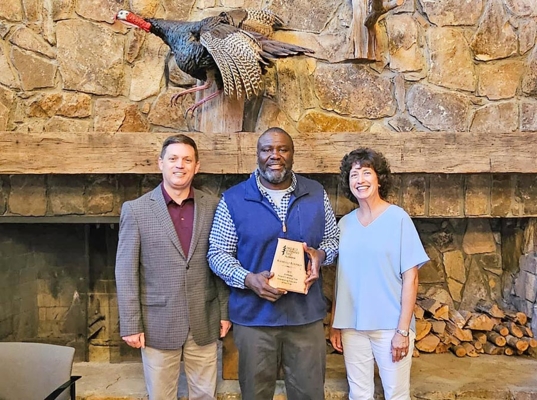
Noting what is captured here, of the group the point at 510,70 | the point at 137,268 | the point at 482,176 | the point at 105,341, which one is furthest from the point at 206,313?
the point at 510,70

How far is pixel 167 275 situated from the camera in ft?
5.60

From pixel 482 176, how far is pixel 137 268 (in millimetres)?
1631

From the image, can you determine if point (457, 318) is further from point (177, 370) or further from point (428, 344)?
point (177, 370)

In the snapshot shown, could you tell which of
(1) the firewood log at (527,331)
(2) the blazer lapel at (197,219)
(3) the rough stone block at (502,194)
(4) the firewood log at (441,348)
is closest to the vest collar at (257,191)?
(2) the blazer lapel at (197,219)

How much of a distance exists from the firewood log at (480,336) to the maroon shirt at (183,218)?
165 cm

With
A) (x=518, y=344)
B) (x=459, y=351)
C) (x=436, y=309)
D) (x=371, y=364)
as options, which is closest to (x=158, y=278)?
(x=371, y=364)

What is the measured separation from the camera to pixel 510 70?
2.50 metres

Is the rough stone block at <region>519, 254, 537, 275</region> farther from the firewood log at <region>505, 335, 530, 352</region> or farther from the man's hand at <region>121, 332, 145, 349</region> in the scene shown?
the man's hand at <region>121, 332, 145, 349</region>

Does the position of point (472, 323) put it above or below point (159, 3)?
below

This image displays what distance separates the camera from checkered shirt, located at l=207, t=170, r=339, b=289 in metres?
1.65

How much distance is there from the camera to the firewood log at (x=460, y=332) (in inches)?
94.9

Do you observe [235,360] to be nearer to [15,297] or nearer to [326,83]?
[15,297]

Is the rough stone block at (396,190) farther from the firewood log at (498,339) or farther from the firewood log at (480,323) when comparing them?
the firewood log at (498,339)

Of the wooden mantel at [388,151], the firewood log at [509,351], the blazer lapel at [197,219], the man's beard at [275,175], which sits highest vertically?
the wooden mantel at [388,151]
